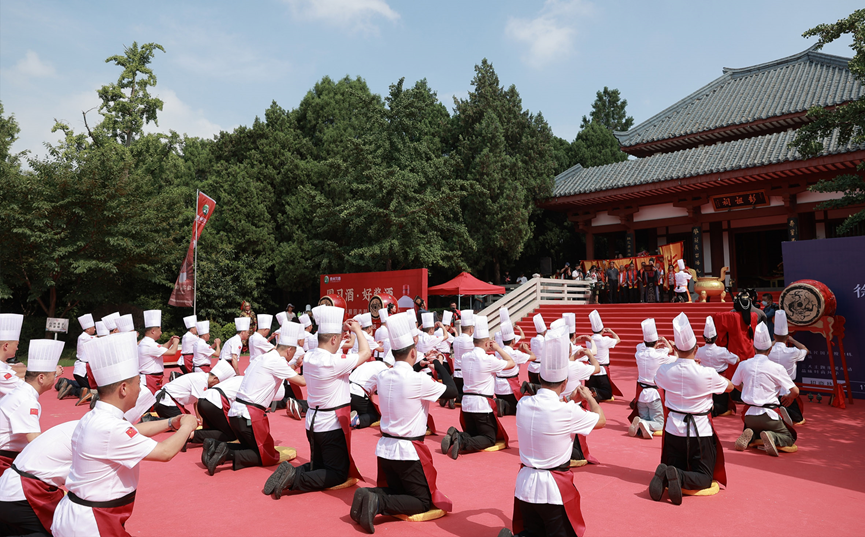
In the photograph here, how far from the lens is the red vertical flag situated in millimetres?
16719

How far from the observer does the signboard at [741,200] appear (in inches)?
630

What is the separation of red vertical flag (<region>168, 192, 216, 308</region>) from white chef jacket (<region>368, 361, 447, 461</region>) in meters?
14.0

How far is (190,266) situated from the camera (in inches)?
680

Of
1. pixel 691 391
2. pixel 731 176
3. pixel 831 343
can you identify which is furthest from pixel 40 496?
pixel 731 176

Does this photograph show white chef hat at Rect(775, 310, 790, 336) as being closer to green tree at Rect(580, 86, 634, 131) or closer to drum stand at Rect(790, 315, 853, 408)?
drum stand at Rect(790, 315, 853, 408)

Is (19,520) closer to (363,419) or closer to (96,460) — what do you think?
(96,460)

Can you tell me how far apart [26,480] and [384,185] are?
52.3 ft

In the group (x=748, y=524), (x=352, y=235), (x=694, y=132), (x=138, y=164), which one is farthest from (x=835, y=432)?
(x=138, y=164)

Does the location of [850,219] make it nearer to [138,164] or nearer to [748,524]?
[748,524]

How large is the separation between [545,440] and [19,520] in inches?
129

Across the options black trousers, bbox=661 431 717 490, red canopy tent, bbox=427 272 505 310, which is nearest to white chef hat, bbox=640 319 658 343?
black trousers, bbox=661 431 717 490

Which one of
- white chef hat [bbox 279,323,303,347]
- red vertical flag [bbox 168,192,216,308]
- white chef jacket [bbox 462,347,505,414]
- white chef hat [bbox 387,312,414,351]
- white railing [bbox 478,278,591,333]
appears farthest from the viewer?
white railing [bbox 478,278,591,333]

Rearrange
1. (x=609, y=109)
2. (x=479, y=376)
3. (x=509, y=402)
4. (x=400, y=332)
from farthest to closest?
(x=609, y=109)
(x=509, y=402)
(x=479, y=376)
(x=400, y=332)

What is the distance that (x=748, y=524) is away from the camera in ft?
13.7
